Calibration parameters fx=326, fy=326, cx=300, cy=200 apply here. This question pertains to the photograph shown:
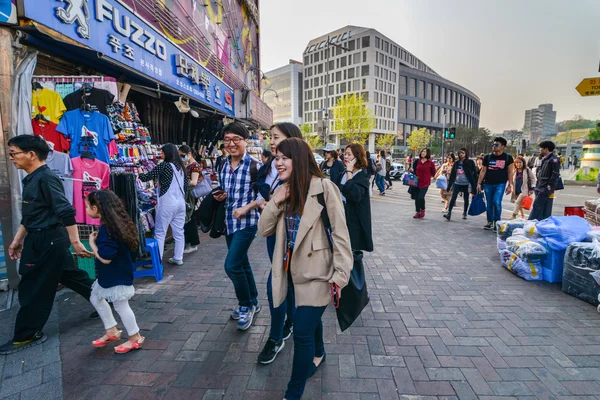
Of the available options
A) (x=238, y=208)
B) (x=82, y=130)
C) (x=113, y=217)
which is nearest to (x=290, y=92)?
(x=82, y=130)

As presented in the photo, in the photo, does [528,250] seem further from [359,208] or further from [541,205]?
[541,205]

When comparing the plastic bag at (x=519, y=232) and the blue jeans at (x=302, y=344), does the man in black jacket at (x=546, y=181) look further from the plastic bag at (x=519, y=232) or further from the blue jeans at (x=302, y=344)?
the blue jeans at (x=302, y=344)

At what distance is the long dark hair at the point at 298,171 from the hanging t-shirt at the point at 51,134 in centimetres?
360

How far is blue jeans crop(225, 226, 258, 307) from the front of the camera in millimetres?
3062

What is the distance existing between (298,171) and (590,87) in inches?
317

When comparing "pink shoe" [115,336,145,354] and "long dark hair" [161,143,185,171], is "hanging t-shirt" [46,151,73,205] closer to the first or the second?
"long dark hair" [161,143,185,171]

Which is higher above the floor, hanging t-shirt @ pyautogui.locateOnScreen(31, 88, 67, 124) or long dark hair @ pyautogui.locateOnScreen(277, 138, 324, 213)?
hanging t-shirt @ pyautogui.locateOnScreen(31, 88, 67, 124)

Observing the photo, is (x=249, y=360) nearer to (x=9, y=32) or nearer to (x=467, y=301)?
(x=467, y=301)

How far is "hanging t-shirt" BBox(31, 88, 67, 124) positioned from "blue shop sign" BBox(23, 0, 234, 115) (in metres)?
0.79

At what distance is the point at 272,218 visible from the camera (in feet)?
7.11

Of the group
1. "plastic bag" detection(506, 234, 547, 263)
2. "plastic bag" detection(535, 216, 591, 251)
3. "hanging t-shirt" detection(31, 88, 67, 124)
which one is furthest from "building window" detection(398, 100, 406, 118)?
"hanging t-shirt" detection(31, 88, 67, 124)

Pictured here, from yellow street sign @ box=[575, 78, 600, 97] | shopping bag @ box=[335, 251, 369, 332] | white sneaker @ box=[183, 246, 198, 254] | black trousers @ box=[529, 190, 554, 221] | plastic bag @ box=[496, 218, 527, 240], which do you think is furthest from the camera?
yellow street sign @ box=[575, 78, 600, 97]

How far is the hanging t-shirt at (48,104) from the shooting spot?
13.2 feet

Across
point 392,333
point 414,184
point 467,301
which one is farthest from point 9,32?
point 414,184
